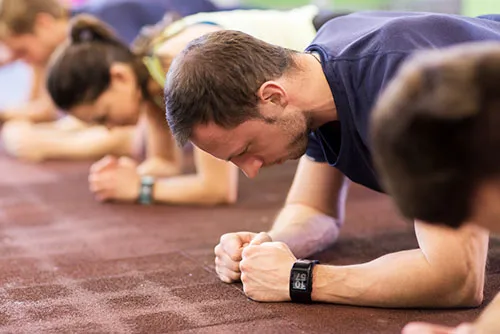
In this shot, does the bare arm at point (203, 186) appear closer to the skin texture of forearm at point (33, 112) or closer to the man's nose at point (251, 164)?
the man's nose at point (251, 164)

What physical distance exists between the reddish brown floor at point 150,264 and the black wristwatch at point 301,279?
0.03m

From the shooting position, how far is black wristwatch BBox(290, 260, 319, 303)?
1442 millimetres

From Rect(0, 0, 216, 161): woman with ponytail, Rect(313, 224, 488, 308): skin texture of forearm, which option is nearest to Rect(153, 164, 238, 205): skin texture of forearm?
Rect(0, 0, 216, 161): woman with ponytail

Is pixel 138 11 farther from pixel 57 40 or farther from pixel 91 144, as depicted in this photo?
pixel 91 144

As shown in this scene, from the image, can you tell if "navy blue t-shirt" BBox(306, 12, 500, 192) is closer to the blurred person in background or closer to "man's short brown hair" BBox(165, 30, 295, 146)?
"man's short brown hair" BBox(165, 30, 295, 146)

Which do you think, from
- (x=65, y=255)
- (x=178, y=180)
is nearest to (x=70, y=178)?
(x=178, y=180)

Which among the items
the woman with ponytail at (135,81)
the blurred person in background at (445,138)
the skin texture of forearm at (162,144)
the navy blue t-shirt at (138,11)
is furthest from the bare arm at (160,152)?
the blurred person in background at (445,138)

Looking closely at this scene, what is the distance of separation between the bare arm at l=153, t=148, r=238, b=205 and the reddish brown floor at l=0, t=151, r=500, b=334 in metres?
0.05

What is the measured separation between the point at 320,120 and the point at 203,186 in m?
0.96

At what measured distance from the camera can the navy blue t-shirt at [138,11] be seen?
10.6 ft

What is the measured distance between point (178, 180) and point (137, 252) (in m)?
0.60

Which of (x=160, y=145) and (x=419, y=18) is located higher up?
(x=419, y=18)

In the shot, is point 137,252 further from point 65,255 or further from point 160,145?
point 160,145

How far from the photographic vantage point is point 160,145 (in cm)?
290
